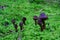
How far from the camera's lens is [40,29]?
15.2ft

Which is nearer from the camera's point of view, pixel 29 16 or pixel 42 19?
pixel 42 19

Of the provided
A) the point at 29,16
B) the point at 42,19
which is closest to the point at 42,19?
the point at 42,19

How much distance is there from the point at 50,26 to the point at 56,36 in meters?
0.50

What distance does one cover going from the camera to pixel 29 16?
5512 millimetres

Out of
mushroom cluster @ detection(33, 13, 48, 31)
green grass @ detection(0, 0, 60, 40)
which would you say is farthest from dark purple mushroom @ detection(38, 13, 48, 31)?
green grass @ detection(0, 0, 60, 40)

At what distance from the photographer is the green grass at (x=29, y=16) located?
174 inches

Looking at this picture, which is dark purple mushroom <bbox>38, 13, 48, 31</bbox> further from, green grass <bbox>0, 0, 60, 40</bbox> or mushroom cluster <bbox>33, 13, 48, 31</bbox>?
green grass <bbox>0, 0, 60, 40</bbox>

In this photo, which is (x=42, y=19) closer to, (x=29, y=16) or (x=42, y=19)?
(x=42, y=19)

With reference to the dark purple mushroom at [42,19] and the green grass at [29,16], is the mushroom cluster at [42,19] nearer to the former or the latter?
the dark purple mushroom at [42,19]

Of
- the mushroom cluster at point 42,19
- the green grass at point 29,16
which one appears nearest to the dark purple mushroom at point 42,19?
the mushroom cluster at point 42,19

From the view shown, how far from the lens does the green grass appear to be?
4.43m

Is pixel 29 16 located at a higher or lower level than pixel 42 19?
lower

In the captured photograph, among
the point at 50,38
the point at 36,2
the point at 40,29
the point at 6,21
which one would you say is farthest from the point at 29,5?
the point at 50,38

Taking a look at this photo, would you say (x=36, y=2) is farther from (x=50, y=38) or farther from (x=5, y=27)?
(x=50, y=38)
